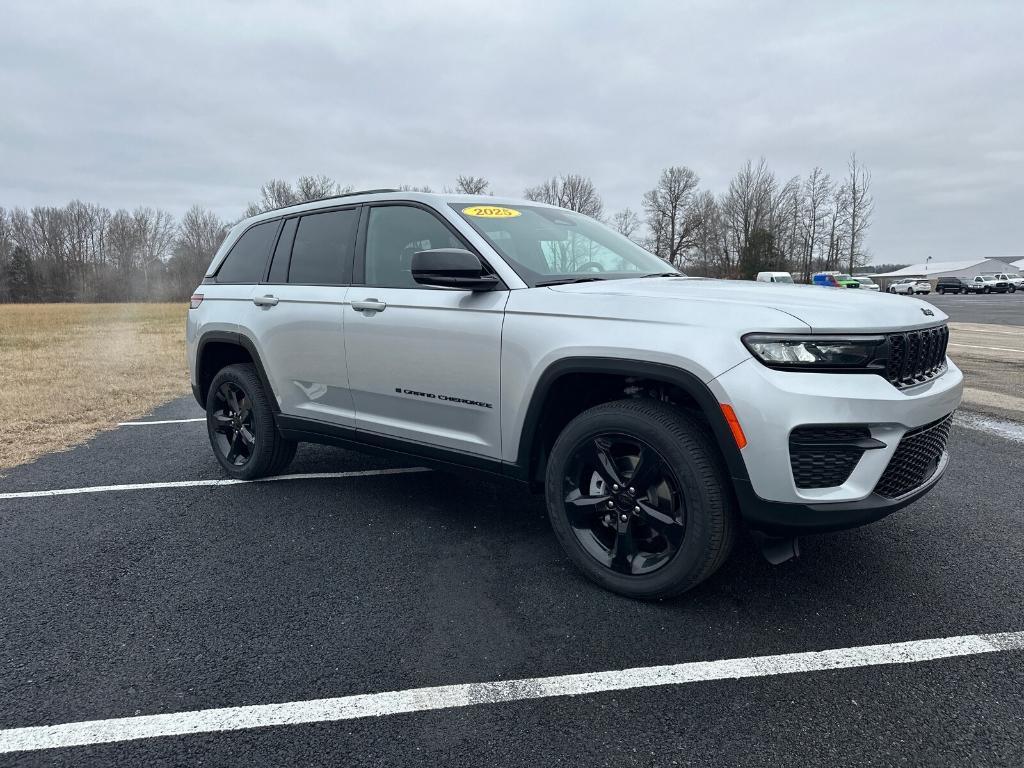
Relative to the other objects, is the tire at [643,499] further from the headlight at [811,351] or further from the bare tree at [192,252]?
the bare tree at [192,252]

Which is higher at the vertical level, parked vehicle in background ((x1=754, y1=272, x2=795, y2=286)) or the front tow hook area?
parked vehicle in background ((x1=754, y1=272, x2=795, y2=286))

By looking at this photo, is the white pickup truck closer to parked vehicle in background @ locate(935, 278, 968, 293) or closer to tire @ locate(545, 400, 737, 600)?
parked vehicle in background @ locate(935, 278, 968, 293)

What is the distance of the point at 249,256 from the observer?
478cm

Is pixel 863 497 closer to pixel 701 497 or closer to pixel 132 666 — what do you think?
pixel 701 497

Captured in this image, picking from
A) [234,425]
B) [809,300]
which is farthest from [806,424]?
[234,425]

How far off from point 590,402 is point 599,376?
210mm

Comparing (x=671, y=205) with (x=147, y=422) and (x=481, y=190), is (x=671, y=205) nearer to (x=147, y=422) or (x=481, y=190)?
(x=481, y=190)

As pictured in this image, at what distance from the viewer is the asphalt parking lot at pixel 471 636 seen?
205 cm

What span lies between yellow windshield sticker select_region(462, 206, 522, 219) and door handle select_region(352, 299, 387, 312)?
2.24 ft

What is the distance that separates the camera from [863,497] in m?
2.46

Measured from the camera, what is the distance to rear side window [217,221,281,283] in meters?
4.64

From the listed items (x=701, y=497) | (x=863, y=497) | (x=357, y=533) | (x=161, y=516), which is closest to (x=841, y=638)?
(x=863, y=497)

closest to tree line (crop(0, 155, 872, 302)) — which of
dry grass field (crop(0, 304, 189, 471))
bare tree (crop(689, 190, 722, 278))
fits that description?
bare tree (crop(689, 190, 722, 278))

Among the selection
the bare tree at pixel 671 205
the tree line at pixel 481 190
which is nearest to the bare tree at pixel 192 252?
the tree line at pixel 481 190
